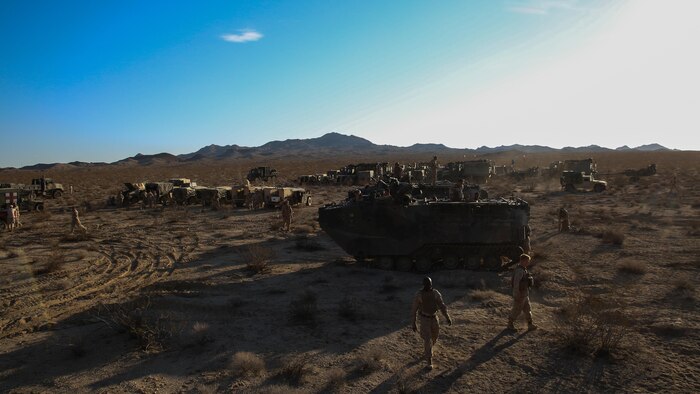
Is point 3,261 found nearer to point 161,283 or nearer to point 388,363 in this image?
point 161,283

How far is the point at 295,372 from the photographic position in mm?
7023

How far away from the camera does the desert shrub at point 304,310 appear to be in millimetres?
9312

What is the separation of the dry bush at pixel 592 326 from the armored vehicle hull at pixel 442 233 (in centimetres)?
301

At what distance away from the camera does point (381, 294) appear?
1105 cm

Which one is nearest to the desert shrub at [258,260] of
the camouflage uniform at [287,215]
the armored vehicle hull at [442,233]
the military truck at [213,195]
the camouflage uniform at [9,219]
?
the armored vehicle hull at [442,233]

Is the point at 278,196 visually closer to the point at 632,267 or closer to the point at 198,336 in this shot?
the point at 632,267

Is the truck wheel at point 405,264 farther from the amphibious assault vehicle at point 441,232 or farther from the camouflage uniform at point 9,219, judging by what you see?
the camouflage uniform at point 9,219

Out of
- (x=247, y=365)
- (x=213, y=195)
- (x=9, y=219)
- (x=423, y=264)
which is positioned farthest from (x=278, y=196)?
(x=247, y=365)

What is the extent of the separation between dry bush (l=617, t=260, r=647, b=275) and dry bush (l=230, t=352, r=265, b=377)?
32.6 feet

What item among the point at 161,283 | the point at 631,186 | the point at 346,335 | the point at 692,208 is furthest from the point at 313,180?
the point at 346,335

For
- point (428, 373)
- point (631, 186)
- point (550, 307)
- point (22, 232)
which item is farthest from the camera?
point (631, 186)

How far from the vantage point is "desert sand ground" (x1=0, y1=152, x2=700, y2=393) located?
23.1 ft

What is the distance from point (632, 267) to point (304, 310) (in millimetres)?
8776

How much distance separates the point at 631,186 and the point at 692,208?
46.1 feet
